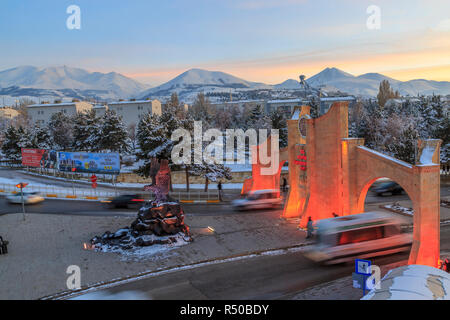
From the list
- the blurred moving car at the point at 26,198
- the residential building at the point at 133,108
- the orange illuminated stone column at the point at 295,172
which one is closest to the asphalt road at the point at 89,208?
the blurred moving car at the point at 26,198

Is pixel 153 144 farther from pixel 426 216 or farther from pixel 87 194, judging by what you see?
pixel 426 216

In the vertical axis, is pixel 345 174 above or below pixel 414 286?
above

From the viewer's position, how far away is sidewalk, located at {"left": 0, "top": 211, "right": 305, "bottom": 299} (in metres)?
13.3

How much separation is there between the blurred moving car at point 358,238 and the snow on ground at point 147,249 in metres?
6.95

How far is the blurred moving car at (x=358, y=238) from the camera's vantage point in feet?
44.2

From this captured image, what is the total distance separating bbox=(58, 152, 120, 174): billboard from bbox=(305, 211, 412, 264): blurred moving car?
25.4 m

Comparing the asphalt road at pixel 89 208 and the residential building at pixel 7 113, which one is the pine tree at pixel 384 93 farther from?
the residential building at pixel 7 113

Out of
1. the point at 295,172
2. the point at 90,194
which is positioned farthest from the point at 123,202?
the point at 295,172

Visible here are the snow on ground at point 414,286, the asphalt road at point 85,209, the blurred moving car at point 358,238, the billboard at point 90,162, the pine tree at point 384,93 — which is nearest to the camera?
the snow on ground at point 414,286

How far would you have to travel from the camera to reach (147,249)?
54.0ft

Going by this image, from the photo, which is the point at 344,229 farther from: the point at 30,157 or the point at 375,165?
the point at 30,157

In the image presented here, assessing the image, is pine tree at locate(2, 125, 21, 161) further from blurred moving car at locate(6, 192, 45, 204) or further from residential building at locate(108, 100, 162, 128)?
residential building at locate(108, 100, 162, 128)

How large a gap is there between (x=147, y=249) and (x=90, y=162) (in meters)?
21.9

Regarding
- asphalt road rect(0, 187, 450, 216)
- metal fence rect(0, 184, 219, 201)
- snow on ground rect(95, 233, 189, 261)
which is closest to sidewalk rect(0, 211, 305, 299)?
snow on ground rect(95, 233, 189, 261)
